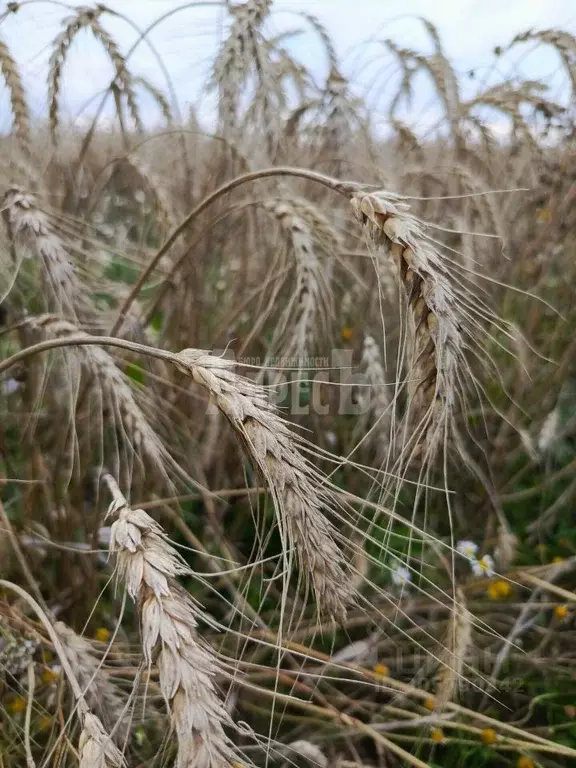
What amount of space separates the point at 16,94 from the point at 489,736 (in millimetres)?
1435

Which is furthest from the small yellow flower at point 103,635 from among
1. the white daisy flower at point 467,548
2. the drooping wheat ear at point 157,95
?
the drooping wheat ear at point 157,95

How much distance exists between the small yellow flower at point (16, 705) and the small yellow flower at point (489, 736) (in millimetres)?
770

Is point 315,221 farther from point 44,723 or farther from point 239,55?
point 44,723

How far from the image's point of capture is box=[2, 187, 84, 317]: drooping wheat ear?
0.93 metres

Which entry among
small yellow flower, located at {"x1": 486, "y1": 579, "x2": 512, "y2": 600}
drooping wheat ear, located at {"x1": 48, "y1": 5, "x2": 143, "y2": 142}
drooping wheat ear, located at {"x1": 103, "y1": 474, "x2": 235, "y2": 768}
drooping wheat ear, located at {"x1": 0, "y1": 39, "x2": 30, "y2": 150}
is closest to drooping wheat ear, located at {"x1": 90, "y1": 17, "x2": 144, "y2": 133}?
drooping wheat ear, located at {"x1": 48, "y1": 5, "x2": 143, "y2": 142}

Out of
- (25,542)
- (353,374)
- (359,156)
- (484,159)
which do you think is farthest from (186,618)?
(484,159)

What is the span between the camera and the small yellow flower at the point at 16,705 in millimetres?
1073

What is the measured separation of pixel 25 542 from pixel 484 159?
6.28 ft

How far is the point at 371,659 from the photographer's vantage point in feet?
3.96

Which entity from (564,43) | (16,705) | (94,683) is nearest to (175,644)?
(94,683)

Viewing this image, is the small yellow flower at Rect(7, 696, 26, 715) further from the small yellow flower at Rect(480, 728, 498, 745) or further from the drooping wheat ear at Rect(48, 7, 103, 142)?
the drooping wheat ear at Rect(48, 7, 103, 142)

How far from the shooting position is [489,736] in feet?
3.40

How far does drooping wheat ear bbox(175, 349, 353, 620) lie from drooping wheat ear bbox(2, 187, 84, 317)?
0.39 metres

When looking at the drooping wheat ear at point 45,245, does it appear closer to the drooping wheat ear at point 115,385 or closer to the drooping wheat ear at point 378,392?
the drooping wheat ear at point 115,385
